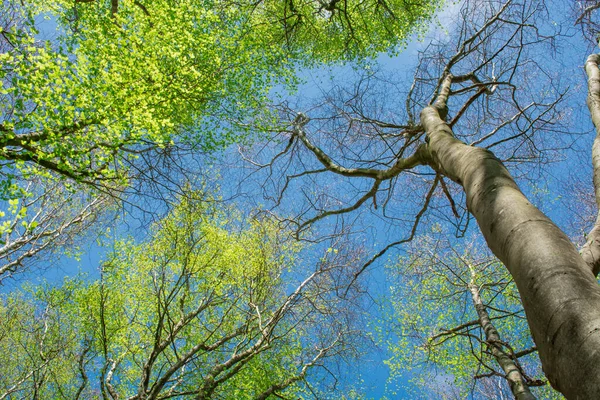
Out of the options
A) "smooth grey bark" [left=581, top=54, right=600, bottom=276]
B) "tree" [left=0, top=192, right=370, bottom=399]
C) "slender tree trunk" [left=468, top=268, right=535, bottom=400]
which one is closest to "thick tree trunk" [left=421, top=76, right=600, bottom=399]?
"smooth grey bark" [left=581, top=54, right=600, bottom=276]

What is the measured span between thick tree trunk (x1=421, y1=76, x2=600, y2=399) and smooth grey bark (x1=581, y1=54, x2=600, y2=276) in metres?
0.99

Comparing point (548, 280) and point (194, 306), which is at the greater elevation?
point (194, 306)

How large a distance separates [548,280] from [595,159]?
2.65 meters

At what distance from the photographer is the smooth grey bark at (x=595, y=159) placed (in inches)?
85.7

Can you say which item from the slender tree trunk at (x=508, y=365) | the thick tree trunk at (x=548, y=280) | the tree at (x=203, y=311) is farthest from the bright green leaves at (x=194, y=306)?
the thick tree trunk at (x=548, y=280)

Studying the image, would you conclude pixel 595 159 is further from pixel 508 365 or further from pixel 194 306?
pixel 194 306

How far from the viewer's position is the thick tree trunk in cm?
93

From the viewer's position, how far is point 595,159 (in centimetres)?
306

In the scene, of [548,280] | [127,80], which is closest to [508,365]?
[548,280]

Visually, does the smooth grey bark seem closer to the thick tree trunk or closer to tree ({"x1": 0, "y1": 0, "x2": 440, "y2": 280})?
the thick tree trunk

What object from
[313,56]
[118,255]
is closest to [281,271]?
[118,255]

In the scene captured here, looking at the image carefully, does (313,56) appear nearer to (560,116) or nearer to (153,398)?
(560,116)

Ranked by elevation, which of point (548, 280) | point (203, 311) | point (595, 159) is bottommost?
point (548, 280)

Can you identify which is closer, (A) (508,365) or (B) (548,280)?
(B) (548,280)
